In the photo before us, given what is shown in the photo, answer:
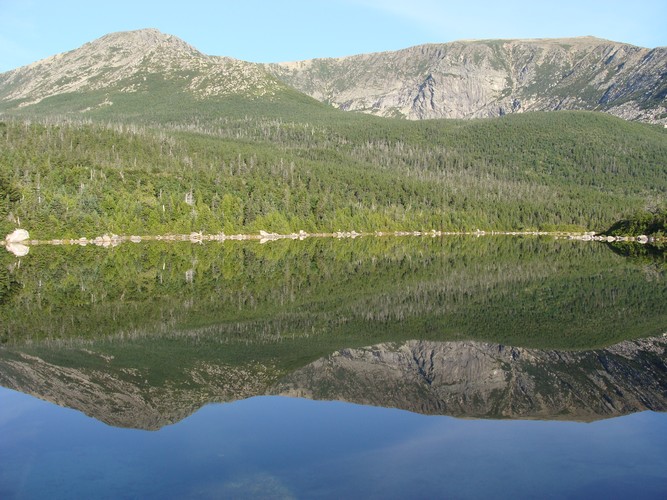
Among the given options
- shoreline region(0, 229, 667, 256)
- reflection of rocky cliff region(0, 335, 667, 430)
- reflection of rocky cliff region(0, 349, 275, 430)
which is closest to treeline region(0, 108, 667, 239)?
shoreline region(0, 229, 667, 256)

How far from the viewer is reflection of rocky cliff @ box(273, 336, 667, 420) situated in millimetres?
17656

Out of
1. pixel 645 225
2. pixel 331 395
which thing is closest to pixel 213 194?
pixel 645 225

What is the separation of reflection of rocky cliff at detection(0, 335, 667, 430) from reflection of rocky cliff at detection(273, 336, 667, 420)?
33mm

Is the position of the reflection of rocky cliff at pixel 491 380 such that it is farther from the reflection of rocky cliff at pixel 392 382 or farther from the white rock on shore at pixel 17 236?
the white rock on shore at pixel 17 236

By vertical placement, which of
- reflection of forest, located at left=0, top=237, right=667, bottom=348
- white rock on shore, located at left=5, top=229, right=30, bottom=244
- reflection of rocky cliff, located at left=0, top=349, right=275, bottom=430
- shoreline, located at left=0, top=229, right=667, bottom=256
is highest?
reflection of rocky cliff, located at left=0, top=349, right=275, bottom=430

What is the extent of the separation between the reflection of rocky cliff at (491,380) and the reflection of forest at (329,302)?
212cm

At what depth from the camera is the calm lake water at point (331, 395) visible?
12.9m

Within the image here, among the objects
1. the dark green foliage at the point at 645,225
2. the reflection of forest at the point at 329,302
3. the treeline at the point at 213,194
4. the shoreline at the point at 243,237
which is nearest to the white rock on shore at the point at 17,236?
the shoreline at the point at 243,237

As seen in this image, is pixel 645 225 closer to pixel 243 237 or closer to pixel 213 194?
pixel 243 237

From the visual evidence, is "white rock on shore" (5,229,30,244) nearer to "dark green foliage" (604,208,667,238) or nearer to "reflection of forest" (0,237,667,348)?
"reflection of forest" (0,237,667,348)

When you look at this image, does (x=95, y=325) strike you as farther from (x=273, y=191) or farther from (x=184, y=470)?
(x=273, y=191)

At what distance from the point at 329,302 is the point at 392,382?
19.1 meters

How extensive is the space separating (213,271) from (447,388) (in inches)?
1493

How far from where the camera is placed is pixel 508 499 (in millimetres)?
11906
